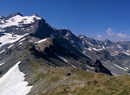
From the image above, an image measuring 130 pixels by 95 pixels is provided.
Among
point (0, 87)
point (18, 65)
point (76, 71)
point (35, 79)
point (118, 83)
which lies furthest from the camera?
point (18, 65)

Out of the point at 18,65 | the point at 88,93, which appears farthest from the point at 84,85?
the point at 18,65

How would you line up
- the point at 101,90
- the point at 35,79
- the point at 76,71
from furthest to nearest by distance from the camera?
the point at 35,79 → the point at 76,71 → the point at 101,90

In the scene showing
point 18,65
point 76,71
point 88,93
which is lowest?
point 88,93

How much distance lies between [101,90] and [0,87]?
94.6 metres

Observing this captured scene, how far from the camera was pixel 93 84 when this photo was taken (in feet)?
202

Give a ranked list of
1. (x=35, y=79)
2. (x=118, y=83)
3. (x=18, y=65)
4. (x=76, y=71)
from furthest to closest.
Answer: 1. (x=18, y=65)
2. (x=35, y=79)
3. (x=76, y=71)
4. (x=118, y=83)

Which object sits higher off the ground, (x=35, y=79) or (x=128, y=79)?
(x=35, y=79)

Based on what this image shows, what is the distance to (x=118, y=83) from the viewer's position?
5919 centimetres

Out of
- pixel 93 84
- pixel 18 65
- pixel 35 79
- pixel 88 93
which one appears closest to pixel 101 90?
pixel 88 93

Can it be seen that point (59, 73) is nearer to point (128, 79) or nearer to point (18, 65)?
point (128, 79)

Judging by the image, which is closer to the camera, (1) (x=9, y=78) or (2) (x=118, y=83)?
(2) (x=118, y=83)

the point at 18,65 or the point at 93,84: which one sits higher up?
the point at 18,65

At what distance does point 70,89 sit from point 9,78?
8917cm

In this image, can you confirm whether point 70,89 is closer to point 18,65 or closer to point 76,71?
point 76,71
